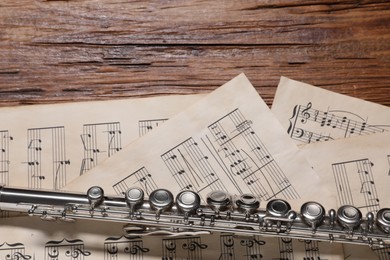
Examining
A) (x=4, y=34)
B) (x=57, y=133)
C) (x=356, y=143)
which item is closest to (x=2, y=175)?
(x=57, y=133)

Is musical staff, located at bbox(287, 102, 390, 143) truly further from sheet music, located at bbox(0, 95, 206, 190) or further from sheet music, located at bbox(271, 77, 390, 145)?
sheet music, located at bbox(0, 95, 206, 190)

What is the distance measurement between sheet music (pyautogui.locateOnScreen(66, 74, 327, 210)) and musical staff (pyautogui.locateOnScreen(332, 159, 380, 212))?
0.10 feet

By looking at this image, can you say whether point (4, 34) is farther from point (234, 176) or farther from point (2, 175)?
point (234, 176)

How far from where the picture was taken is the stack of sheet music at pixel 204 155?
72cm

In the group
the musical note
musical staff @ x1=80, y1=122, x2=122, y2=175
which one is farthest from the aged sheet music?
musical staff @ x1=80, y1=122, x2=122, y2=175

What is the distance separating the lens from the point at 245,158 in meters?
0.76

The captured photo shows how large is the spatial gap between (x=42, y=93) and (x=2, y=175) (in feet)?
0.39

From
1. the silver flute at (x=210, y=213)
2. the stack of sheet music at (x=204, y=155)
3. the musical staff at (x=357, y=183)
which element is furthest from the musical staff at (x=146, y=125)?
the musical staff at (x=357, y=183)

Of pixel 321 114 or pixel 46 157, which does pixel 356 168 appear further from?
pixel 46 157

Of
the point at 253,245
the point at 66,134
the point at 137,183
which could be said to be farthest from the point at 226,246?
the point at 66,134

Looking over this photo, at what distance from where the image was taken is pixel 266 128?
2.52 feet

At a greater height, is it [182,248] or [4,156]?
[4,156]

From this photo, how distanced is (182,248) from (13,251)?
20cm

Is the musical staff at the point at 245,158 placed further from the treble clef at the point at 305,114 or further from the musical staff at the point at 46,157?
the musical staff at the point at 46,157
